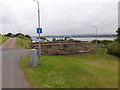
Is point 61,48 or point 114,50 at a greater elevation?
point 61,48

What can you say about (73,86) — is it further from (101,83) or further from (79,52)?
(79,52)

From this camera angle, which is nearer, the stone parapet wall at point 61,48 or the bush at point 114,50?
the stone parapet wall at point 61,48

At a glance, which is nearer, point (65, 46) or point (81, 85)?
point (81, 85)

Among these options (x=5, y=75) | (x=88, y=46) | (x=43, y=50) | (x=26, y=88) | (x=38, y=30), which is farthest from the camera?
(x=88, y=46)

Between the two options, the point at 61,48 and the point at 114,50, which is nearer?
the point at 61,48

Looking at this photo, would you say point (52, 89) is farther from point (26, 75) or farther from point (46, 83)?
point (26, 75)

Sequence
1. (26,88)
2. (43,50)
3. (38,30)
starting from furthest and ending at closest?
1. (43,50)
2. (38,30)
3. (26,88)

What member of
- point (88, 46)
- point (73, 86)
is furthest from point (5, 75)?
point (88, 46)

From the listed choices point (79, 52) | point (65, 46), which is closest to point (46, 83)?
point (65, 46)

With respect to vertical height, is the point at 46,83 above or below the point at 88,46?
below

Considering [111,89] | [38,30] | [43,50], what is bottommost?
Answer: [111,89]

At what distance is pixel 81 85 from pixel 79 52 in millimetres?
15075

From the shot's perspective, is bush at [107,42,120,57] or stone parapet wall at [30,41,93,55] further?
bush at [107,42,120,57]

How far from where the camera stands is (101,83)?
8203 millimetres
